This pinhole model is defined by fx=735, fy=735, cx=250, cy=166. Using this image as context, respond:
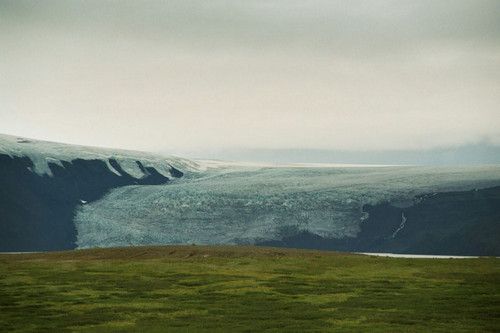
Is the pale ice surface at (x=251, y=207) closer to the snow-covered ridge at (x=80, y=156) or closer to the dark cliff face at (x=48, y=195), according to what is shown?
the dark cliff face at (x=48, y=195)

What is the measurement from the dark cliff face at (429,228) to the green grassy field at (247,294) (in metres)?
19.3

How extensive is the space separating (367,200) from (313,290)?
36123 millimetres

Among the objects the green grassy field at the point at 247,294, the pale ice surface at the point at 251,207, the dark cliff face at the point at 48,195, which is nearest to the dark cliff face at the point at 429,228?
the pale ice surface at the point at 251,207

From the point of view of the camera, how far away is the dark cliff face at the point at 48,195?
6550cm

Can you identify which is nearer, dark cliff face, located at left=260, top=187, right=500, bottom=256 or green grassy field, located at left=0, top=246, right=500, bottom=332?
green grassy field, located at left=0, top=246, right=500, bottom=332

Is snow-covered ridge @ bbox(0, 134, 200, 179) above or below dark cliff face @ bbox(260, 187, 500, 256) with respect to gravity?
above

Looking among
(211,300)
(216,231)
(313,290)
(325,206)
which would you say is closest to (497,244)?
(325,206)

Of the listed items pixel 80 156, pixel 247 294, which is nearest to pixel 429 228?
pixel 80 156

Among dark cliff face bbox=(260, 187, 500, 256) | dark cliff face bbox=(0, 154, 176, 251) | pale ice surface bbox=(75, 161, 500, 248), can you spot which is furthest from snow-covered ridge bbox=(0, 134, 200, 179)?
dark cliff face bbox=(260, 187, 500, 256)

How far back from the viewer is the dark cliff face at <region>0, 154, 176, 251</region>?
6550 cm

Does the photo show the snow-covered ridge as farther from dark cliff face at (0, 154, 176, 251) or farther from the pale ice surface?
the pale ice surface

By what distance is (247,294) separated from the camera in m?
23.7

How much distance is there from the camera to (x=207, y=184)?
6675cm

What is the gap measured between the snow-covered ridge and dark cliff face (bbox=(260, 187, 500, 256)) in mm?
21643
